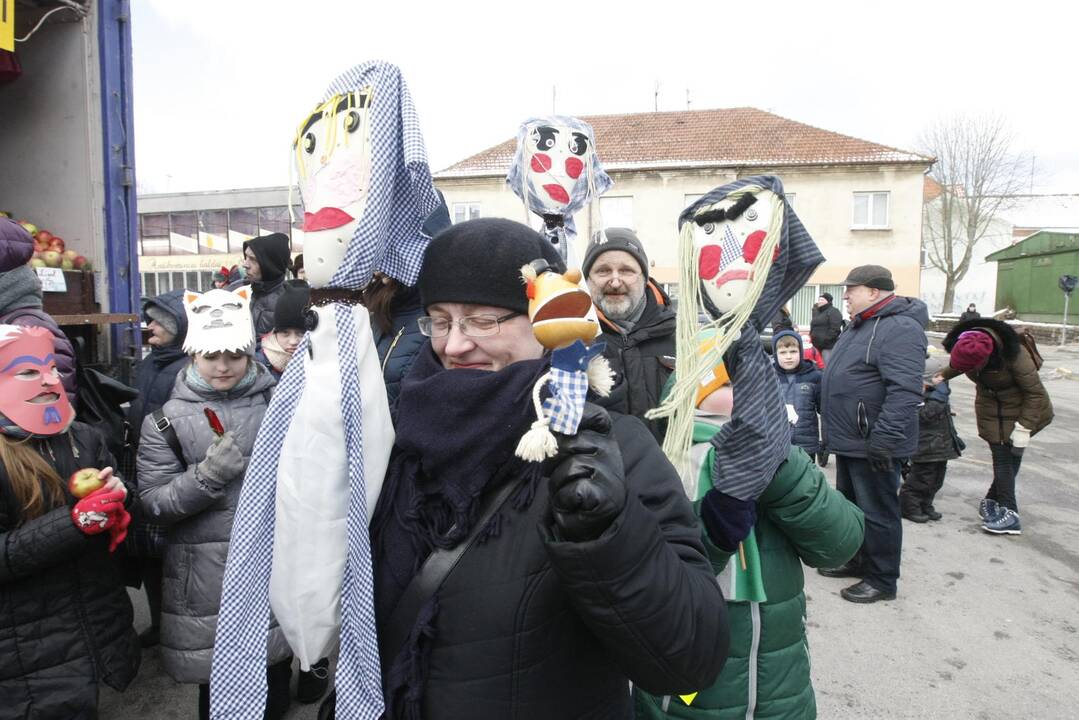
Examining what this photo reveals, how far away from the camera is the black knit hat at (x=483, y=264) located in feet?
4.13

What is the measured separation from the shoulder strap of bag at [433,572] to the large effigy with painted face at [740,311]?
75 centimetres

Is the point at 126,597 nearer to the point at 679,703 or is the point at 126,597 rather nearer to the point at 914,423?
the point at 679,703

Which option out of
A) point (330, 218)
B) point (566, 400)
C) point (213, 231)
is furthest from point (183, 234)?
point (566, 400)

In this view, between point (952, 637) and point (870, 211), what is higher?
point (870, 211)

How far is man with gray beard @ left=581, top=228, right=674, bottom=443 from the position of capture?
9.14 ft

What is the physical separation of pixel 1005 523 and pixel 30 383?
20.6 feet

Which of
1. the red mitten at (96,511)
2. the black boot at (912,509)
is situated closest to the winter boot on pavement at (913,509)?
the black boot at (912,509)

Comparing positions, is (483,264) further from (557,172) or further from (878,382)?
(878,382)

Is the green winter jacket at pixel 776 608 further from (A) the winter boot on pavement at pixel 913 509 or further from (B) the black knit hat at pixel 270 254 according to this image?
(A) the winter boot on pavement at pixel 913 509

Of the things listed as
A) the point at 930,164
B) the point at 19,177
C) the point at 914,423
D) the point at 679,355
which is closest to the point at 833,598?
the point at 914,423

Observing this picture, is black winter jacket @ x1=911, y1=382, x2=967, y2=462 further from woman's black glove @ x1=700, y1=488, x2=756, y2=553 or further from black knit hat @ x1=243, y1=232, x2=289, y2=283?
black knit hat @ x1=243, y1=232, x2=289, y2=283

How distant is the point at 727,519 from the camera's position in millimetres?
1704

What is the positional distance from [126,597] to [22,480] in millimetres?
600

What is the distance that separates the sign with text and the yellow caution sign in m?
1.13
